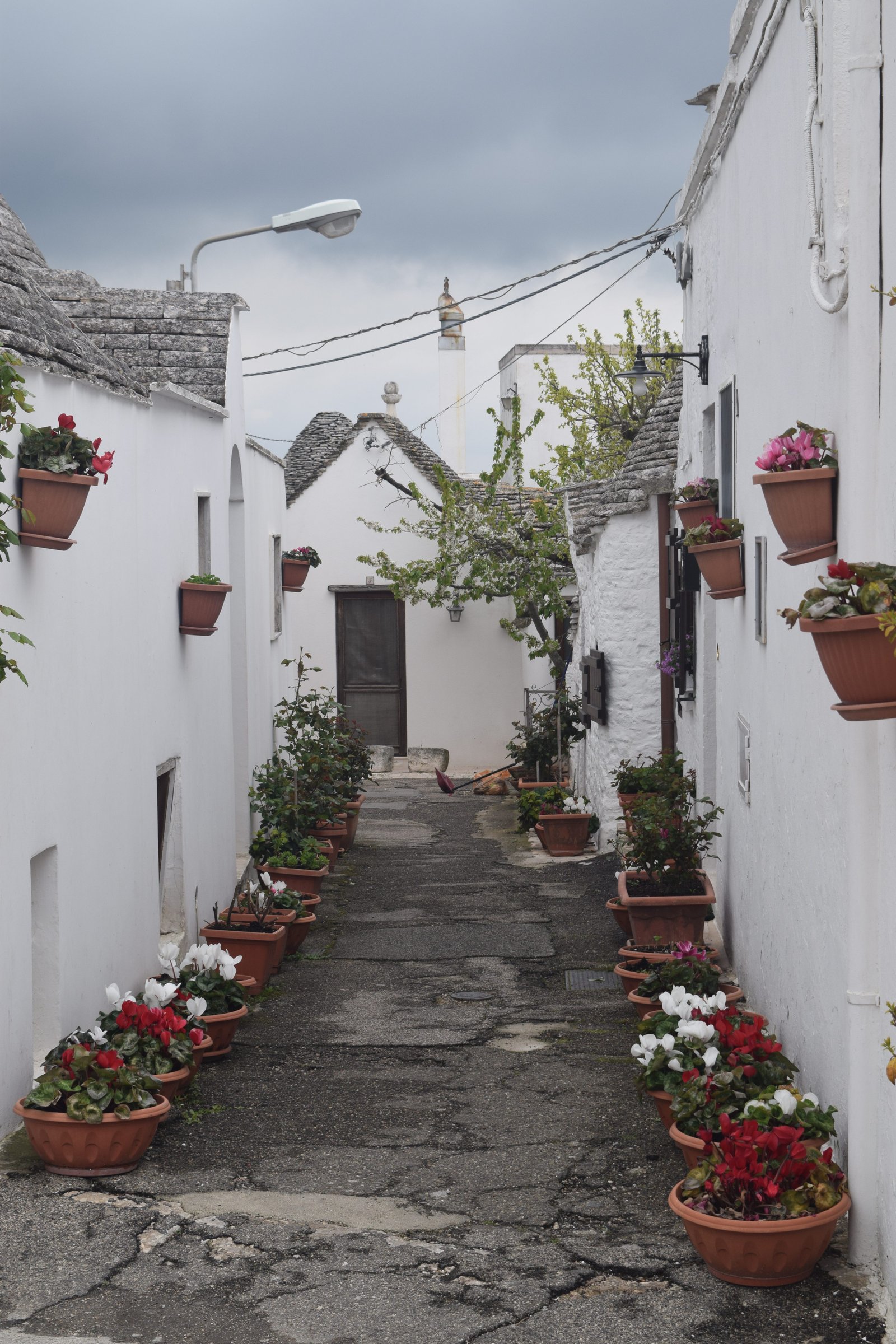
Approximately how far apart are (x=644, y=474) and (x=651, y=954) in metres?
5.64

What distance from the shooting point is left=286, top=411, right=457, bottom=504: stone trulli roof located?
20859 mm

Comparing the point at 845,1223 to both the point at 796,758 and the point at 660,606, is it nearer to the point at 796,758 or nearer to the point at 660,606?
the point at 796,758

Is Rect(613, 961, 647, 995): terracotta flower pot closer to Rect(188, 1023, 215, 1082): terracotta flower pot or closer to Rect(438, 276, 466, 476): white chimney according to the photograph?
Rect(188, 1023, 215, 1082): terracotta flower pot

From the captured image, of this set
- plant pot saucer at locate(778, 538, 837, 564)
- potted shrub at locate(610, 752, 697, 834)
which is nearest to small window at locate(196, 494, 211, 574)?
potted shrub at locate(610, 752, 697, 834)

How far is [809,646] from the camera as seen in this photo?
4930 millimetres

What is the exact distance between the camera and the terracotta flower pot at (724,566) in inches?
278

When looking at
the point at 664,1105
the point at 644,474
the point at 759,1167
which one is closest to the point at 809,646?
the point at 759,1167

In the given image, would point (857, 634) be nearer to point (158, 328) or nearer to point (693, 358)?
point (693, 358)

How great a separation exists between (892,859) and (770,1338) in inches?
55.0

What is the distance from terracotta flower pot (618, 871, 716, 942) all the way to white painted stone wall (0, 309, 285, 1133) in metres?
2.88

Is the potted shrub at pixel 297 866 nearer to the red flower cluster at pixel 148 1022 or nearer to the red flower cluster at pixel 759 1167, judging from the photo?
the red flower cluster at pixel 148 1022

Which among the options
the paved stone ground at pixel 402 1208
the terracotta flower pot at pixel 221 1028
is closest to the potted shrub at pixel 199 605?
the paved stone ground at pixel 402 1208

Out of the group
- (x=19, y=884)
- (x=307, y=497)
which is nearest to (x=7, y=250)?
(x=19, y=884)

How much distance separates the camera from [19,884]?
5395 millimetres
